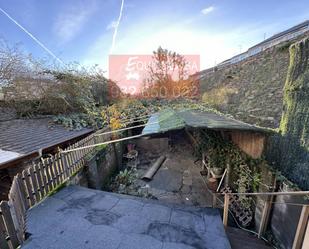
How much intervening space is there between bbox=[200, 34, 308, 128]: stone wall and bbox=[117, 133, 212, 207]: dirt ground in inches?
136

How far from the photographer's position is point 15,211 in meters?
2.71

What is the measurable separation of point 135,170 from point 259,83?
8027mm

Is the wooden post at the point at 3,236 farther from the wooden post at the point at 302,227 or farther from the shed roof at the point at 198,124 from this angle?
the wooden post at the point at 302,227

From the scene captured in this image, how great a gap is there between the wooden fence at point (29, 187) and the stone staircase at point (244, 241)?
13.3 feet

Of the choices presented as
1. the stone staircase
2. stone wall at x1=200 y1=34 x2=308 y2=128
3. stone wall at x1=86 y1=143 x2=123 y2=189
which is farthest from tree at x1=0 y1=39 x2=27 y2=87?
stone wall at x1=200 y1=34 x2=308 y2=128

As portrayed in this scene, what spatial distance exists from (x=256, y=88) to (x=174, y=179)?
637 cm

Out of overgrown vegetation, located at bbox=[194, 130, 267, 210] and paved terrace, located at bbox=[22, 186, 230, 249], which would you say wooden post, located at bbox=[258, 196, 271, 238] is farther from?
paved terrace, located at bbox=[22, 186, 230, 249]

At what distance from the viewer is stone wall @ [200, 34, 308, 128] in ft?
21.1

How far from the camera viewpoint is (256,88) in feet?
27.9

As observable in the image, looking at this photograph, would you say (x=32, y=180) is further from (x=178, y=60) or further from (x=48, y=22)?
(x=178, y=60)

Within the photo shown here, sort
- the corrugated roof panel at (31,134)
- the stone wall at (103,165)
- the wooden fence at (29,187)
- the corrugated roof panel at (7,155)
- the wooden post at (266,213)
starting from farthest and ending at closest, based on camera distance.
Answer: the stone wall at (103,165) < the corrugated roof panel at (31,134) < the corrugated roof panel at (7,155) < the wooden post at (266,213) < the wooden fence at (29,187)

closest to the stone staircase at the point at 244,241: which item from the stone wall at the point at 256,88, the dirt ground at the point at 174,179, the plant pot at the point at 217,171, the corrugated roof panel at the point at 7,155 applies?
the dirt ground at the point at 174,179

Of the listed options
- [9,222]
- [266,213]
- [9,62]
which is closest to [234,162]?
[266,213]

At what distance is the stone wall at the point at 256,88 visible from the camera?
6.43 m
